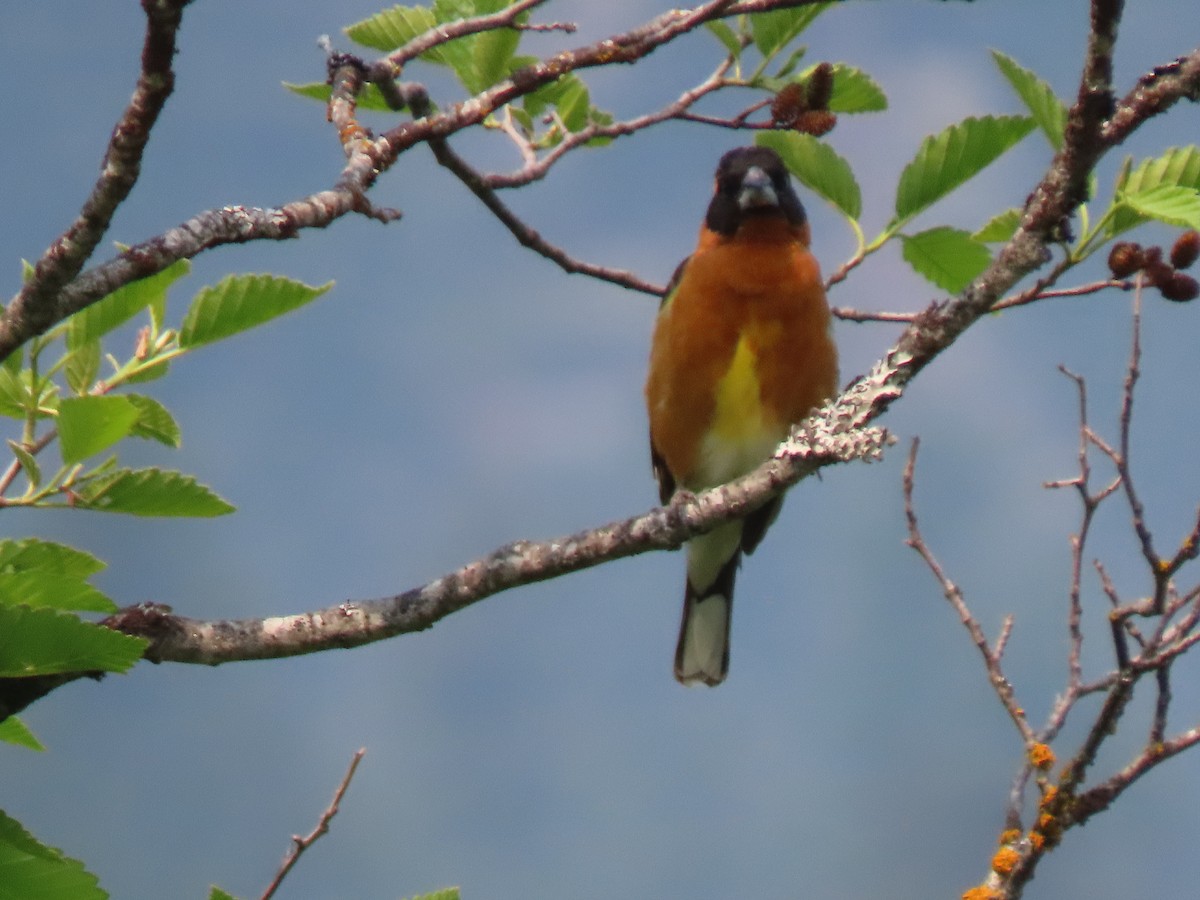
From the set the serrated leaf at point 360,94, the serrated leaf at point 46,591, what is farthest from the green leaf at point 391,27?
the serrated leaf at point 46,591

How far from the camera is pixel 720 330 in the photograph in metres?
5.53

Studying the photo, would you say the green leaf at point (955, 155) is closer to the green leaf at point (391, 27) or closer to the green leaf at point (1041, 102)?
the green leaf at point (1041, 102)

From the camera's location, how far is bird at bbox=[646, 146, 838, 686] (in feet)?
18.0

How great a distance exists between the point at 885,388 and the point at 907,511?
4.50 feet

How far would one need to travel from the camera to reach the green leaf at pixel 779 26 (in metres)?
3.85

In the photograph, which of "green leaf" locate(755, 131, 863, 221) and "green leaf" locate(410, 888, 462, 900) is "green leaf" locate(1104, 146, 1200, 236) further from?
"green leaf" locate(410, 888, 462, 900)

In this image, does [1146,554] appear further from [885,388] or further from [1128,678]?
[885,388]

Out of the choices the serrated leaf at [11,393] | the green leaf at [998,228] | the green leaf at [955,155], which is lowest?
the serrated leaf at [11,393]

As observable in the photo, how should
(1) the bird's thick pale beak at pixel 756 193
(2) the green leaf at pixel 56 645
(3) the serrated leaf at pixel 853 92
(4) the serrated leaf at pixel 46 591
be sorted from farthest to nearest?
1. (1) the bird's thick pale beak at pixel 756 193
2. (3) the serrated leaf at pixel 853 92
3. (4) the serrated leaf at pixel 46 591
4. (2) the green leaf at pixel 56 645

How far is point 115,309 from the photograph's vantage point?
9.82 feet

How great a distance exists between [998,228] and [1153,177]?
610 mm

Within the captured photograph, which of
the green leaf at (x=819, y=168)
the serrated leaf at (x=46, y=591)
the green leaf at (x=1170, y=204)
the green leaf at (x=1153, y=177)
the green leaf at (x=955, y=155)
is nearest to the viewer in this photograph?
the serrated leaf at (x=46, y=591)

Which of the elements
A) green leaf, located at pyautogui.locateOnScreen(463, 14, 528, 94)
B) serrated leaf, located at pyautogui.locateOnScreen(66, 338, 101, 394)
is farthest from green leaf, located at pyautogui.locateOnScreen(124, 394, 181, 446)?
green leaf, located at pyautogui.locateOnScreen(463, 14, 528, 94)

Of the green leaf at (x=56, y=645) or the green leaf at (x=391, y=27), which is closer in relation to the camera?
the green leaf at (x=56, y=645)
